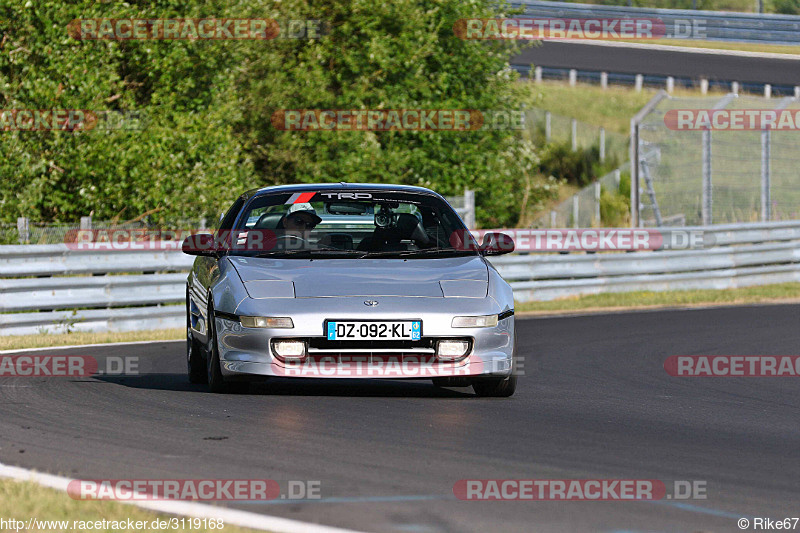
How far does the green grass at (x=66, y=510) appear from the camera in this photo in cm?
538

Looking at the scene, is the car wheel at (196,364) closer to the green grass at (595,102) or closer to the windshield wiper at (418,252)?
the windshield wiper at (418,252)

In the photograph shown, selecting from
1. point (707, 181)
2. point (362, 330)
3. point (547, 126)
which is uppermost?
point (362, 330)

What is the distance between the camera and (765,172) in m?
25.4

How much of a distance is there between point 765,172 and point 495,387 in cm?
1692

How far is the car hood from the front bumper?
92 mm

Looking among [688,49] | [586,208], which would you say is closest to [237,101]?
[586,208]

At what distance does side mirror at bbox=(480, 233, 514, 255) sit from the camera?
1015 cm

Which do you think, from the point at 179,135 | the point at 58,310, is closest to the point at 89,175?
the point at 179,135

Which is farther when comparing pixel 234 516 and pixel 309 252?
pixel 309 252

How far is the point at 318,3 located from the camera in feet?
106

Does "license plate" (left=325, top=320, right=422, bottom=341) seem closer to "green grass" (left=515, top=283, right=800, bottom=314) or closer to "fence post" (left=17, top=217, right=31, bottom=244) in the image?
"fence post" (left=17, top=217, right=31, bottom=244)

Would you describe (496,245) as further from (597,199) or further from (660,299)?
(597,199)

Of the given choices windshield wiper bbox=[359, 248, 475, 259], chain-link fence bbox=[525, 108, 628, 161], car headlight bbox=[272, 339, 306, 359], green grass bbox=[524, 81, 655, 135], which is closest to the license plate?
car headlight bbox=[272, 339, 306, 359]

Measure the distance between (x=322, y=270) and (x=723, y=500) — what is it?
13.5 feet
